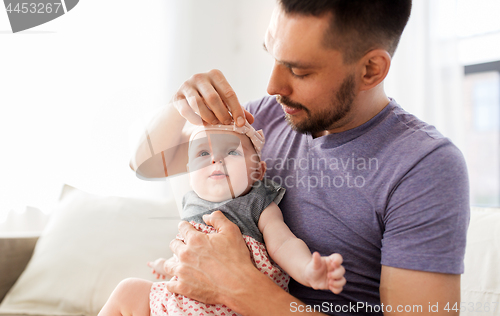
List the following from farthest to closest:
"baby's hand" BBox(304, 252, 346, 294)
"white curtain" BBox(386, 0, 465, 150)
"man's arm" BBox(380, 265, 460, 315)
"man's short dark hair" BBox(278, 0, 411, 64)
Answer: "white curtain" BBox(386, 0, 465, 150) → "man's short dark hair" BBox(278, 0, 411, 64) → "man's arm" BBox(380, 265, 460, 315) → "baby's hand" BBox(304, 252, 346, 294)

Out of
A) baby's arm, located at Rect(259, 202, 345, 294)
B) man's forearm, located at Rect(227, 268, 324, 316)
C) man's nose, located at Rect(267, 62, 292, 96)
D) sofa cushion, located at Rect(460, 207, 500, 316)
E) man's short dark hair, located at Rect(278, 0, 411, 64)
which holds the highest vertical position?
man's short dark hair, located at Rect(278, 0, 411, 64)

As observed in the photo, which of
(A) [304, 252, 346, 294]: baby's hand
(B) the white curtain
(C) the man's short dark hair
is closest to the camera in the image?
(A) [304, 252, 346, 294]: baby's hand

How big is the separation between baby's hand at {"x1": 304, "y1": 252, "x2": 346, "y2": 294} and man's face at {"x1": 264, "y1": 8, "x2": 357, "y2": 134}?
42cm

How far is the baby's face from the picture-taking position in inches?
36.0

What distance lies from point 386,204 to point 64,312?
1.02m

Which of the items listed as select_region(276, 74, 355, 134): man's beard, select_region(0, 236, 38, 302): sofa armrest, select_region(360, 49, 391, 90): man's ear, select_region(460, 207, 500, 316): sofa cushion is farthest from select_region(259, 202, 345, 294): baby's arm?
select_region(0, 236, 38, 302): sofa armrest

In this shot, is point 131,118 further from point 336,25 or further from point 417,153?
point 417,153

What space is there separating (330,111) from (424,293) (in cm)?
49

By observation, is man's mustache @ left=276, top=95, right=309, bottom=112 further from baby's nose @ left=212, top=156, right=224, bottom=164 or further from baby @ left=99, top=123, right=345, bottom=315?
baby's nose @ left=212, top=156, right=224, bottom=164

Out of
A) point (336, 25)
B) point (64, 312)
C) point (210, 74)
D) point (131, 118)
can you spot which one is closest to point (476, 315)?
point (336, 25)

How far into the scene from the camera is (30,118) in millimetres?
899

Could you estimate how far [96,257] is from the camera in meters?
1.07

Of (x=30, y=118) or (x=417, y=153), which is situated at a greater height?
(x=30, y=118)

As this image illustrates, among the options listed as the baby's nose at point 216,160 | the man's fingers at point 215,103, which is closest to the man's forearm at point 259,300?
the baby's nose at point 216,160
